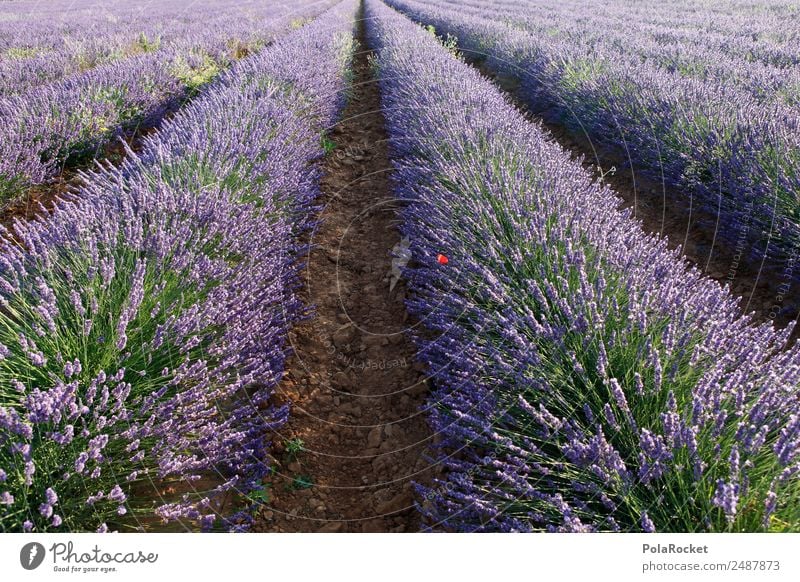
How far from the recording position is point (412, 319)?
120 inches

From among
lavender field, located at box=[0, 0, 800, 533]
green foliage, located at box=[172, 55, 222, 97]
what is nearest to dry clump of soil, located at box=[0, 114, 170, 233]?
lavender field, located at box=[0, 0, 800, 533]

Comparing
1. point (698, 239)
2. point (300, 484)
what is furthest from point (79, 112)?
point (698, 239)

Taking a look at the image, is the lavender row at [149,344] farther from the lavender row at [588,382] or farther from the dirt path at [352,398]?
the lavender row at [588,382]

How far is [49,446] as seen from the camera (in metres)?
1.42

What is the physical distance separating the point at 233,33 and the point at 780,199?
11169mm

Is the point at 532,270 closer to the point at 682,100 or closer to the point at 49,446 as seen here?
the point at 49,446

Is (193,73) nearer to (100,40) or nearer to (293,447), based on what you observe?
(100,40)

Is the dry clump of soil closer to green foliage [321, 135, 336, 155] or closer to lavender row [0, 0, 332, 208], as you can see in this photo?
lavender row [0, 0, 332, 208]

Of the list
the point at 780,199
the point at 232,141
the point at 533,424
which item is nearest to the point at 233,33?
the point at 232,141

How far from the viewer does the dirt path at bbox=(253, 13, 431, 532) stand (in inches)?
77.0

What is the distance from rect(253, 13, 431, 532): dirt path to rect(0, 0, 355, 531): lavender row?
18 centimetres
